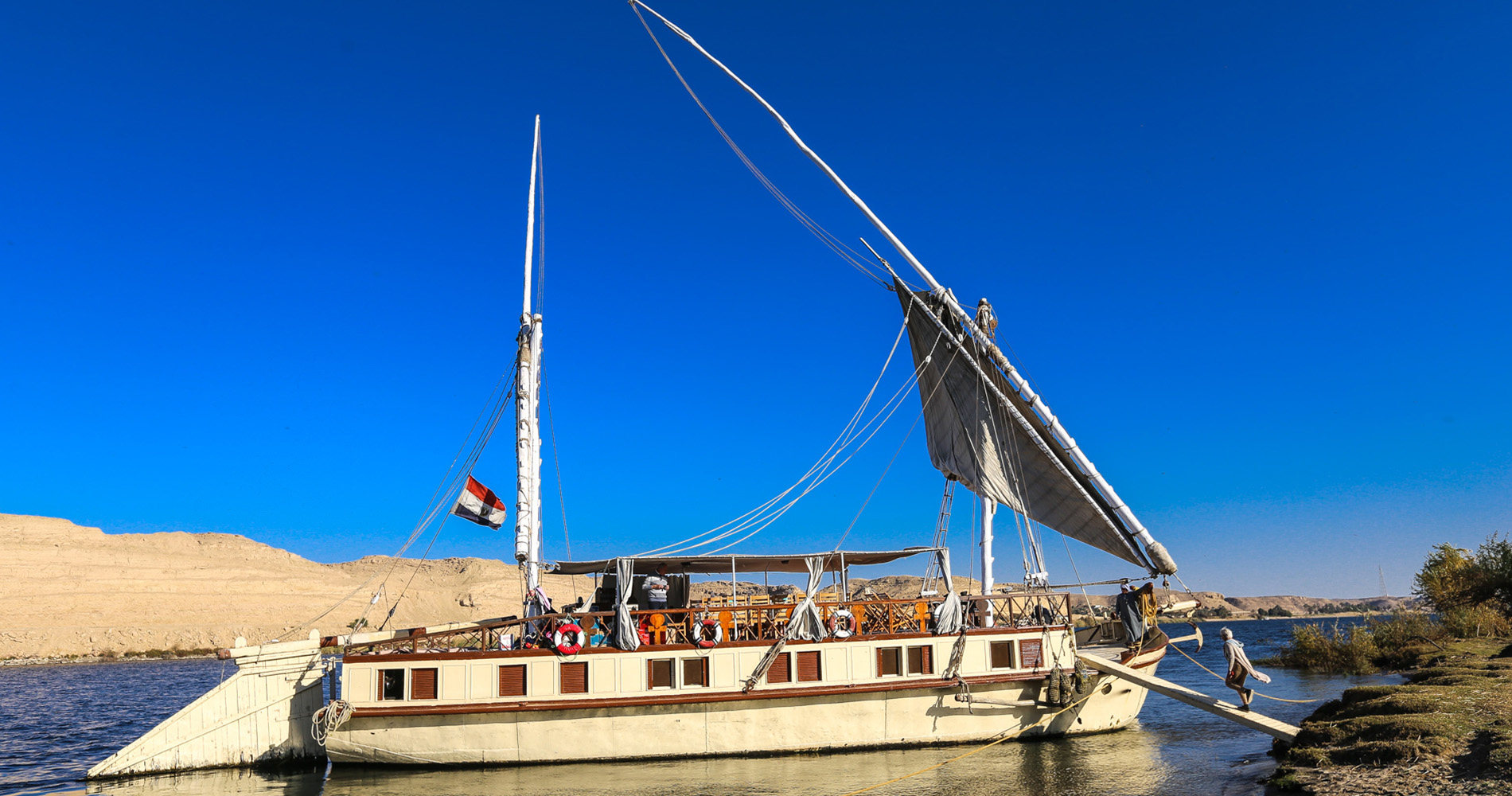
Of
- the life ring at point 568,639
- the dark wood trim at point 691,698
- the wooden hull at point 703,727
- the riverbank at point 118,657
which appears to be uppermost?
the life ring at point 568,639

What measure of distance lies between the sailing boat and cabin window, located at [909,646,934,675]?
1.4 inches

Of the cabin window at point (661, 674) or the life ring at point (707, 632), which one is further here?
the life ring at point (707, 632)

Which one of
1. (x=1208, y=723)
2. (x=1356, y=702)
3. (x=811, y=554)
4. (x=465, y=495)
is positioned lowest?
(x=1208, y=723)

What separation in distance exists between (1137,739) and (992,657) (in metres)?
4.29

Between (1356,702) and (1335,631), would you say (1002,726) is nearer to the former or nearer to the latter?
(1356,702)

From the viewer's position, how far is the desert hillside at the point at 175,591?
66750mm

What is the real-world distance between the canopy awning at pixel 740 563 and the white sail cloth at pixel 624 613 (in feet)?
1.79

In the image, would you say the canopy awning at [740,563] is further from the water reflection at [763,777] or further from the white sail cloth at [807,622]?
the water reflection at [763,777]

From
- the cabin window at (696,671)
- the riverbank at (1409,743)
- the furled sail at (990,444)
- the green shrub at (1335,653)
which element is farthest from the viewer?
the green shrub at (1335,653)

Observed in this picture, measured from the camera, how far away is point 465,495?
22.5 m

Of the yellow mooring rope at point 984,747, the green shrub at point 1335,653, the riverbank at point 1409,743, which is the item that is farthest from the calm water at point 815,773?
the green shrub at point 1335,653

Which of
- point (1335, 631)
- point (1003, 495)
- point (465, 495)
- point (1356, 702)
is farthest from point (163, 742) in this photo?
point (1335, 631)

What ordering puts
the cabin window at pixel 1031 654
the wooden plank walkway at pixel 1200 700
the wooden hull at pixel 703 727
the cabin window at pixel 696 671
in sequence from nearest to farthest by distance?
1. the wooden plank walkway at pixel 1200 700
2. the wooden hull at pixel 703 727
3. the cabin window at pixel 696 671
4. the cabin window at pixel 1031 654

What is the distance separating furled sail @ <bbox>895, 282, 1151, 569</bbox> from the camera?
77.2 feet
